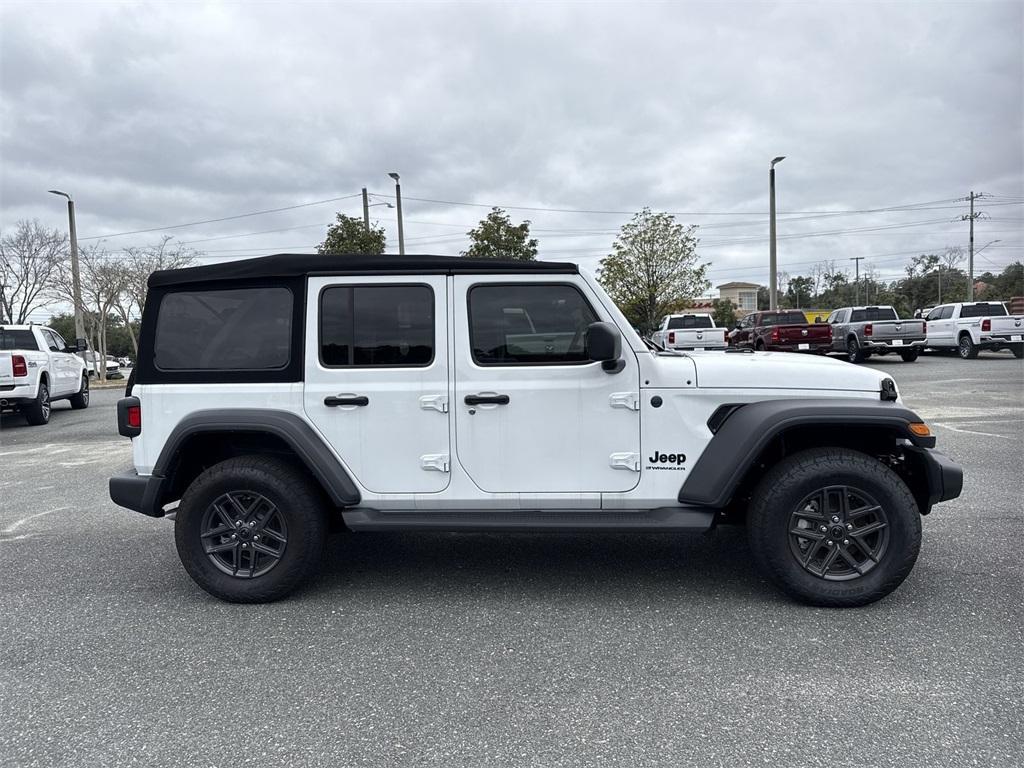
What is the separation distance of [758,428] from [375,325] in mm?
2087

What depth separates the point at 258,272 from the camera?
3.89 meters

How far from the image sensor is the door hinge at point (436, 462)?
3732 mm

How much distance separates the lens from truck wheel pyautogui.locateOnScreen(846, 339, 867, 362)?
2198 cm

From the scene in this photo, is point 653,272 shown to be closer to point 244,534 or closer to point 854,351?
point 854,351

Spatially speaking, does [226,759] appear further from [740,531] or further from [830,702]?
[740,531]

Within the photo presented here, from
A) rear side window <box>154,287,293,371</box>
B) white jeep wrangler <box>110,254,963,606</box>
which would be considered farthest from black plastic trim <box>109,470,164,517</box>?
rear side window <box>154,287,293,371</box>

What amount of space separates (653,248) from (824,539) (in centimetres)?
3477

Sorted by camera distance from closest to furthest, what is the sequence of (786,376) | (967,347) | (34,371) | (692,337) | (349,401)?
(786,376) < (349,401) < (34,371) < (692,337) < (967,347)

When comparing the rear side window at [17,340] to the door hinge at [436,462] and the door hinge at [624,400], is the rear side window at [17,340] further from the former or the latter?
the door hinge at [624,400]

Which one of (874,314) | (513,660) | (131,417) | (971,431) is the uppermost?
(874,314)

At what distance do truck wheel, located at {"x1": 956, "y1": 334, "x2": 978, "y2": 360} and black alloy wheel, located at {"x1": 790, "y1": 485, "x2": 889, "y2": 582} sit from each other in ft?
73.1

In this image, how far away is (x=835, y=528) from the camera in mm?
3531

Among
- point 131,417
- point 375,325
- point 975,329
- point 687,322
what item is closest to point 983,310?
point 975,329

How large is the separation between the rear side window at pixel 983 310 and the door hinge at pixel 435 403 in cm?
2379
